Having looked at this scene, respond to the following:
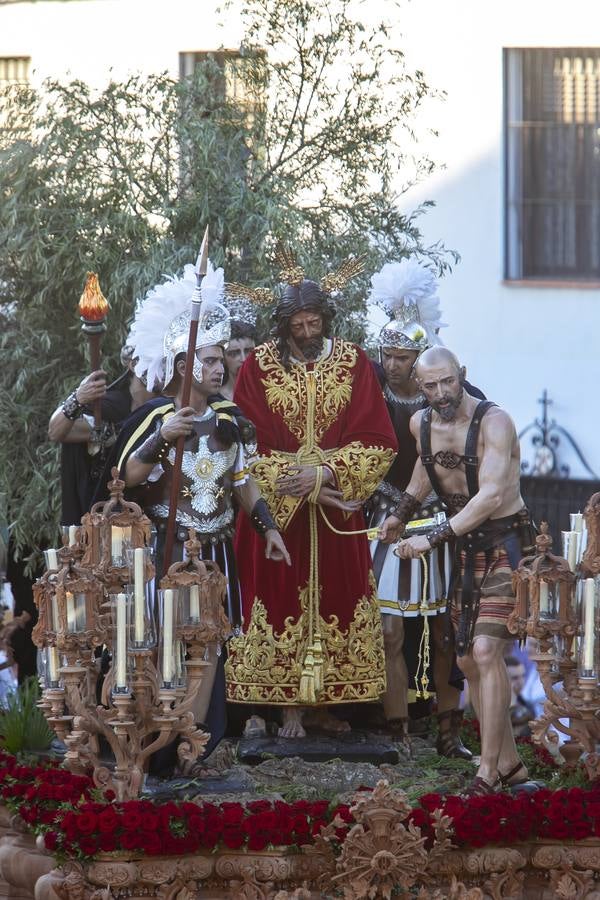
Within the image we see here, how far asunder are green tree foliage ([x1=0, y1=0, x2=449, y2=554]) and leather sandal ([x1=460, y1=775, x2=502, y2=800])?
11.8 ft

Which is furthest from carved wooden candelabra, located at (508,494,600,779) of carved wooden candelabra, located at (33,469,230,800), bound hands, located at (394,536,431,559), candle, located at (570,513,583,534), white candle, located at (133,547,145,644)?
white candle, located at (133,547,145,644)

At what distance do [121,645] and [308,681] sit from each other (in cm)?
147

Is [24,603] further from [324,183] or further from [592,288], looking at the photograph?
[592,288]

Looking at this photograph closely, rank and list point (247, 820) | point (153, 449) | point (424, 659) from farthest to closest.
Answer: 1. point (424, 659)
2. point (153, 449)
3. point (247, 820)

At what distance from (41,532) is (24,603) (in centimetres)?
46

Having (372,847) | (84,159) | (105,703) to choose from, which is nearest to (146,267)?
(84,159)

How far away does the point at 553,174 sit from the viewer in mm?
16172

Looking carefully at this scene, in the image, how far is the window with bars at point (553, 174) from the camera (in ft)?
52.6

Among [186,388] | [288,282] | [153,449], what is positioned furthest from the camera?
[288,282]

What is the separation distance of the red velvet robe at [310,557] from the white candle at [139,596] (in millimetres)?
1314

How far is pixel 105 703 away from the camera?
784 centimetres

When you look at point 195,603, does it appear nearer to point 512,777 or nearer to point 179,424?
point 179,424

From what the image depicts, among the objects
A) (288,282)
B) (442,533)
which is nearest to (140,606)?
(442,533)

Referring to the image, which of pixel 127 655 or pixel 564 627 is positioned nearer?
pixel 127 655
